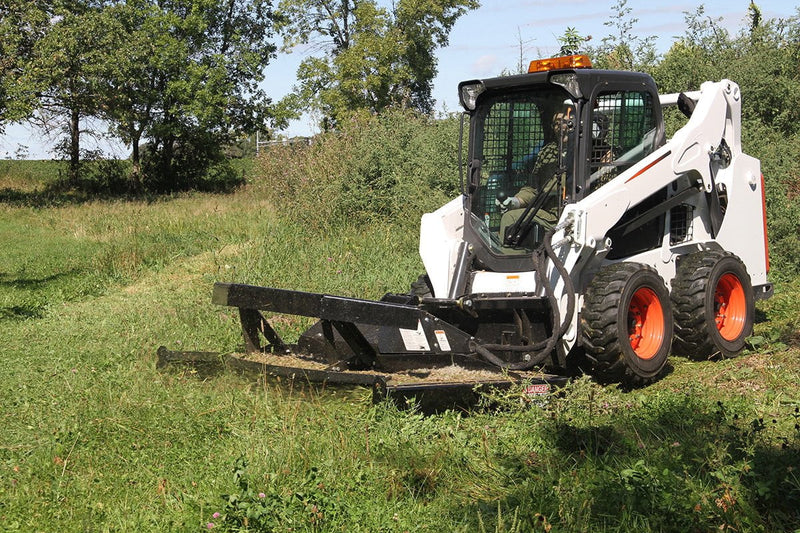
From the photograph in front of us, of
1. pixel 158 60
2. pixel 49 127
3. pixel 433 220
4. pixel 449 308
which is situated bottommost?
pixel 449 308

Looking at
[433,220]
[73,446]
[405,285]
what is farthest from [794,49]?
[73,446]

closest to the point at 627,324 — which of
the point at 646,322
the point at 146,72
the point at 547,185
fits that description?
the point at 646,322

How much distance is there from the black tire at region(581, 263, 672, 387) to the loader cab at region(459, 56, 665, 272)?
65 cm

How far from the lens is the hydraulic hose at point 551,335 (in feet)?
21.3

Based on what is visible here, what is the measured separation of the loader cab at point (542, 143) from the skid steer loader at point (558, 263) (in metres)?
0.01

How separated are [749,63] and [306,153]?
777 cm

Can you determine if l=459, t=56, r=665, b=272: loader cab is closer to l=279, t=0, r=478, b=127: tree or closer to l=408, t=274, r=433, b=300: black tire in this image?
l=408, t=274, r=433, b=300: black tire

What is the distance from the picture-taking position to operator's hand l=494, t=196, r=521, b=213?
738cm

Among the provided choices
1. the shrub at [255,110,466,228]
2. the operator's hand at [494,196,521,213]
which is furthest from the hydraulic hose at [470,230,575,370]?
the shrub at [255,110,466,228]

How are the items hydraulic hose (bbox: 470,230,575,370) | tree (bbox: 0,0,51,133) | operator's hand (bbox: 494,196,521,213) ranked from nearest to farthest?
hydraulic hose (bbox: 470,230,575,370) → operator's hand (bbox: 494,196,521,213) → tree (bbox: 0,0,51,133)

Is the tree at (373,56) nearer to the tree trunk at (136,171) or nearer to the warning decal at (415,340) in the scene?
the tree trunk at (136,171)

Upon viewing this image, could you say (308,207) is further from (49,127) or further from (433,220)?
(49,127)

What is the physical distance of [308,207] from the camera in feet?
47.3

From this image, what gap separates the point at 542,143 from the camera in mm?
7387
